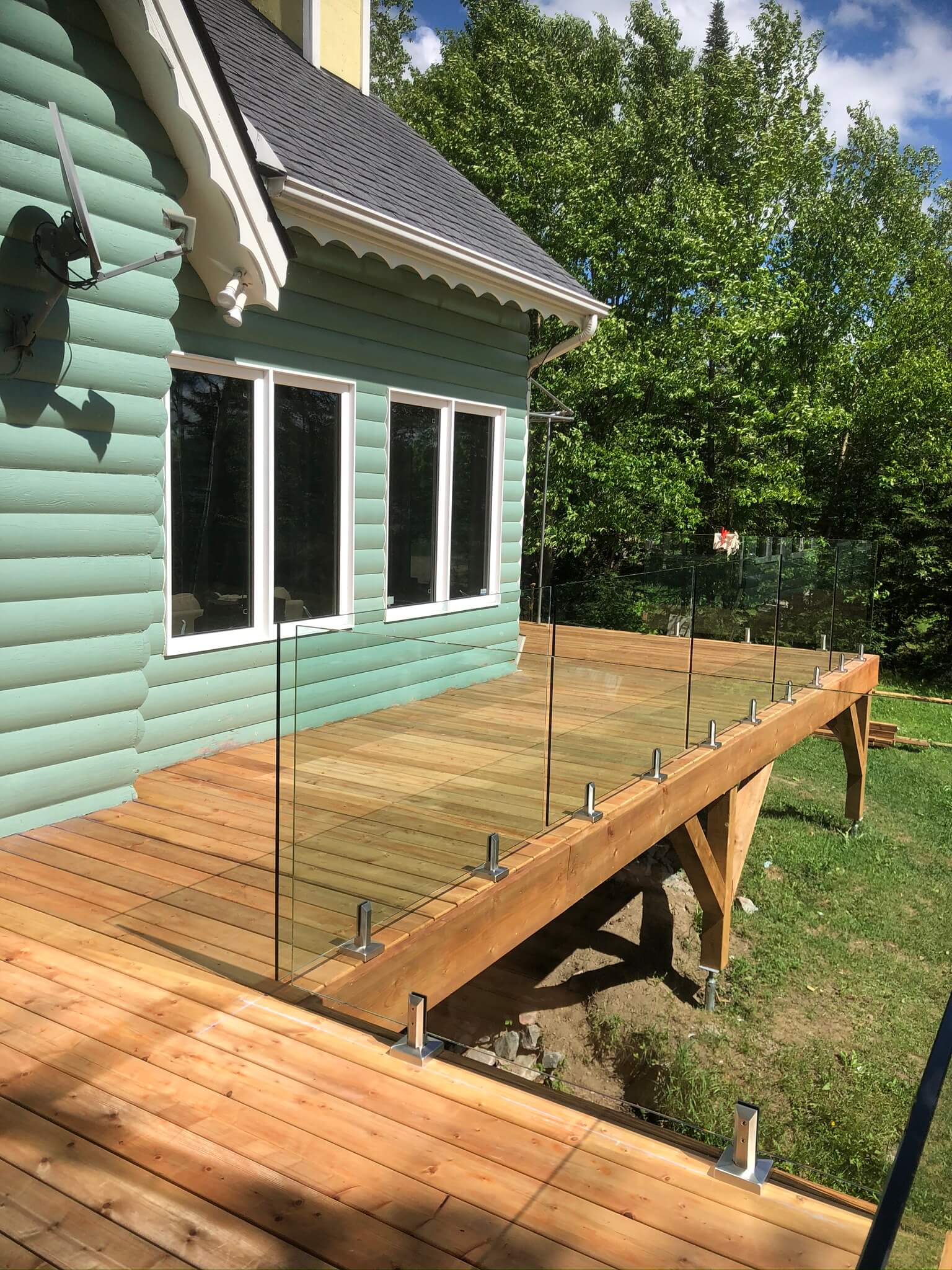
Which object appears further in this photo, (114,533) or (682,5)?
(682,5)

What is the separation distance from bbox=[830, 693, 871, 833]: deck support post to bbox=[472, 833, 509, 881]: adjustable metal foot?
8.48 meters

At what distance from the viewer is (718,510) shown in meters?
19.9

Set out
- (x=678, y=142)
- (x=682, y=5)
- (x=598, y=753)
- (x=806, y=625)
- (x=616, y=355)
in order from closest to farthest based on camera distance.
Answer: (x=598, y=753)
(x=806, y=625)
(x=616, y=355)
(x=678, y=142)
(x=682, y=5)

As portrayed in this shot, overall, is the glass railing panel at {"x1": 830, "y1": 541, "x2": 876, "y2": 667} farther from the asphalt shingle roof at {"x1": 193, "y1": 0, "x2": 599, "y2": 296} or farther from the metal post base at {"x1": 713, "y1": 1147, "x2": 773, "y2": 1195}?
the metal post base at {"x1": 713, "y1": 1147, "x2": 773, "y2": 1195}

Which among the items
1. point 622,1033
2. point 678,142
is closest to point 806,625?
point 622,1033

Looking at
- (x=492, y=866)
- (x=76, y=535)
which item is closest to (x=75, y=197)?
(x=76, y=535)

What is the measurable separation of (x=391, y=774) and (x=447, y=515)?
4299mm

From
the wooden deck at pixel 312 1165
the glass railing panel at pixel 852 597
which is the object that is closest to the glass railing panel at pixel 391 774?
the wooden deck at pixel 312 1165

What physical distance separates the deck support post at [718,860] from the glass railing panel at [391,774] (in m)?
3.29

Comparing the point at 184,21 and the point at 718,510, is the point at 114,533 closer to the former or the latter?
the point at 184,21

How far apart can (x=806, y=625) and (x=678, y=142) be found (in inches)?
644

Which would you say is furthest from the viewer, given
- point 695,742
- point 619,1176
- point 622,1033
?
point 622,1033

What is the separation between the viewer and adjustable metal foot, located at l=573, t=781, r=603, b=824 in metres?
4.86

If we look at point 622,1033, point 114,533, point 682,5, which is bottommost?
point 622,1033
